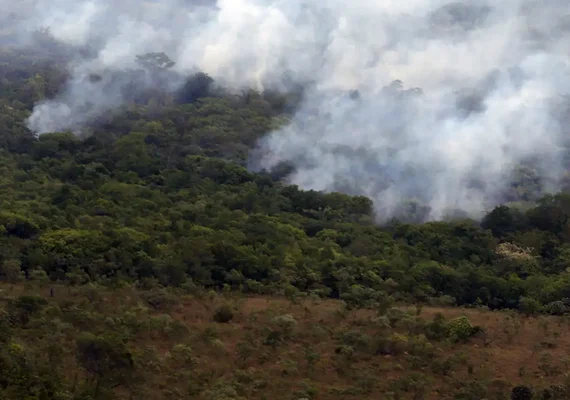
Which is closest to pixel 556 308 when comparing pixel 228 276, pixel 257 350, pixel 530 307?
pixel 530 307

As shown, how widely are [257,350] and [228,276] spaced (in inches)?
277

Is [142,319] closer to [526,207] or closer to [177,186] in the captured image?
[177,186]

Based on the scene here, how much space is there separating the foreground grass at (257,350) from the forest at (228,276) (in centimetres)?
6

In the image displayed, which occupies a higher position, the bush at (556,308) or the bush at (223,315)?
the bush at (556,308)

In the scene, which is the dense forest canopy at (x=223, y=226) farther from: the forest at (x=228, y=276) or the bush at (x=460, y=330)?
the bush at (x=460, y=330)

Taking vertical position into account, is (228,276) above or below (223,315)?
above

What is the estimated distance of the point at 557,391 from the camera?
15852mm

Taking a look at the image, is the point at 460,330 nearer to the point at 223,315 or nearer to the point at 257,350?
the point at 257,350

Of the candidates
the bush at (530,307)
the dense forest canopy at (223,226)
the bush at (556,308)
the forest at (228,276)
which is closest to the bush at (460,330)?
the forest at (228,276)

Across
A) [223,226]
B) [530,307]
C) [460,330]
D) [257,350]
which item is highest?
[223,226]

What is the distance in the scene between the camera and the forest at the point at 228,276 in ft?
51.5

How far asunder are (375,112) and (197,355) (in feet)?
116

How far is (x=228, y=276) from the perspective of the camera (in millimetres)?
24453

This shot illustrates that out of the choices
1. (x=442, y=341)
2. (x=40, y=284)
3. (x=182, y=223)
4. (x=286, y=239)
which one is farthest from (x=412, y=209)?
(x=40, y=284)
